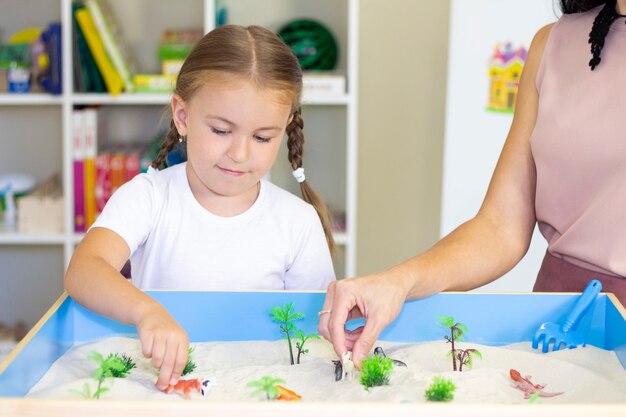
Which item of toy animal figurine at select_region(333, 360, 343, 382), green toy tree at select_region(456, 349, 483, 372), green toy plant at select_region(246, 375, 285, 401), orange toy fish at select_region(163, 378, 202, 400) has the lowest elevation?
toy animal figurine at select_region(333, 360, 343, 382)

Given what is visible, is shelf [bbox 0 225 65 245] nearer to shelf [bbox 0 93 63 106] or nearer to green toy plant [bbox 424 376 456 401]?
shelf [bbox 0 93 63 106]

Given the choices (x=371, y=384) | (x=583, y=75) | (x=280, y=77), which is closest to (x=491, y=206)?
(x=583, y=75)

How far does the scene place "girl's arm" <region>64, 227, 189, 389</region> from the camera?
3.30 ft

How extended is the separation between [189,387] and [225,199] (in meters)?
0.58

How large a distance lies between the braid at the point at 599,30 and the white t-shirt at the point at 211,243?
0.54m

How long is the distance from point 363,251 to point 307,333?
7.65 feet

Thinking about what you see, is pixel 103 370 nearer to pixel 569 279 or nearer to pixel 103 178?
pixel 569 279

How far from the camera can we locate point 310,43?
3031 millimetres

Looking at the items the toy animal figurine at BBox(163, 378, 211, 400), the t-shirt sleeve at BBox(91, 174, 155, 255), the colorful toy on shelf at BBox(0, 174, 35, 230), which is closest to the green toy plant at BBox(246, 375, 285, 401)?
the toy animal figurine at BBox(163, 378, 211, 400)

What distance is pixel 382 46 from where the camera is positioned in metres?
3.34

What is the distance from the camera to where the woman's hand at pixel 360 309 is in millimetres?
1096

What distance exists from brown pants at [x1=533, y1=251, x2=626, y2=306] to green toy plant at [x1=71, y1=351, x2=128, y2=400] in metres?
0.67

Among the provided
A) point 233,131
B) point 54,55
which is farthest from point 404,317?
Result: point 54,55

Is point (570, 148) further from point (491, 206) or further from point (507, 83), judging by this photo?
point (507, 83)
